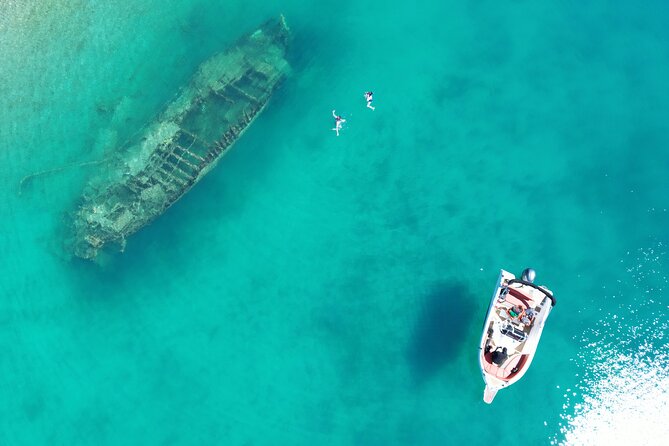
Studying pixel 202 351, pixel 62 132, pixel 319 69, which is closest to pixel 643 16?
pixel 319 69

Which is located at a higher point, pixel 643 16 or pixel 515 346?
pixel 643 16

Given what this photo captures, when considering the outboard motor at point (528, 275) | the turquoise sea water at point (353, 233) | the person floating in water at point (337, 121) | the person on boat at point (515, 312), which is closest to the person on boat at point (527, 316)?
the person on boat at point (515, 312)

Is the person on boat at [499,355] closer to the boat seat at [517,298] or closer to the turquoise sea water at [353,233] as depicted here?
the turquoise sea water at [353,233]

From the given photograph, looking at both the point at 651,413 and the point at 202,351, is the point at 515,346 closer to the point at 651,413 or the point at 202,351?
the point at 651,413

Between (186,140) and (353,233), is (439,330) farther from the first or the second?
(186,140)

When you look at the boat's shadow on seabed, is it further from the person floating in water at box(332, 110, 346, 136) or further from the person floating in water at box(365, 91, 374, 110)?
the person floating in water at box(365, 91, 374, 110)

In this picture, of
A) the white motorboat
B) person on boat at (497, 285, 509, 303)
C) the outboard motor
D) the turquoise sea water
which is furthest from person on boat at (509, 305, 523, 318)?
the turquoise sea water
